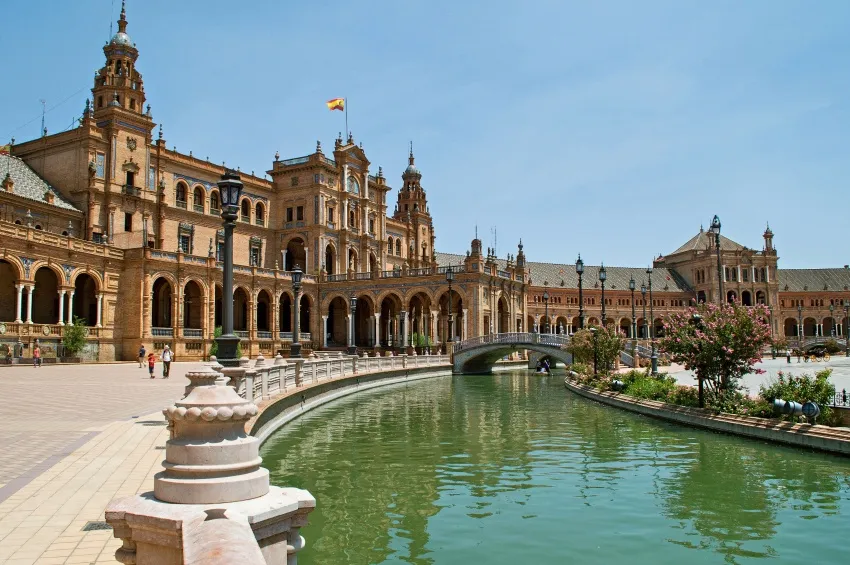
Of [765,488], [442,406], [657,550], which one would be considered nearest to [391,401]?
[442,406]

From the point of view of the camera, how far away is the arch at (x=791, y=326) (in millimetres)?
110250

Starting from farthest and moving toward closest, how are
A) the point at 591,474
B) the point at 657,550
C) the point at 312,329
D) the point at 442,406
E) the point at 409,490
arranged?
1. the point at 312,329
2. the point at 442,406
3. the point at 591,474
4. the point at 409,490
5. the point at 657,550

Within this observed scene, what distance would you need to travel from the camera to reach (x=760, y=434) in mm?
16781

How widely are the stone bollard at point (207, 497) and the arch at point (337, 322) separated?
6129 centimetres

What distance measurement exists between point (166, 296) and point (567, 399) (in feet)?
114

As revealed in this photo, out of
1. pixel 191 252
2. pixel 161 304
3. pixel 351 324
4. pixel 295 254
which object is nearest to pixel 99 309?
pixel 161 304

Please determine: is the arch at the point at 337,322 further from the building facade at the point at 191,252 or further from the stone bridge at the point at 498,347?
the stone bridge at the point at 498,347

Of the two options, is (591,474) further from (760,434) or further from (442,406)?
(442,406)

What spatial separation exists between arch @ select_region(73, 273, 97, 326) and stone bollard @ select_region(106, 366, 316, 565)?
4679cm

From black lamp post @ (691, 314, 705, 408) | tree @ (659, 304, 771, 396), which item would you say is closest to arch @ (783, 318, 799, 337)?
tree @ (659, 304, 771, 396)

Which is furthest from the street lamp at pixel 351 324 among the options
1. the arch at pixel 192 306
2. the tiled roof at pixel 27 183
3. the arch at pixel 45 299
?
the tiled roof at pixel 27 183

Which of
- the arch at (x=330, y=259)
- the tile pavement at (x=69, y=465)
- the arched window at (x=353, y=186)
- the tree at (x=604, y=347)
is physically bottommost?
the tile pavement at (x=69, y=465)

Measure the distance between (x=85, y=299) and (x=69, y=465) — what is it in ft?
133

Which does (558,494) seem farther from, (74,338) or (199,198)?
(199,198)
